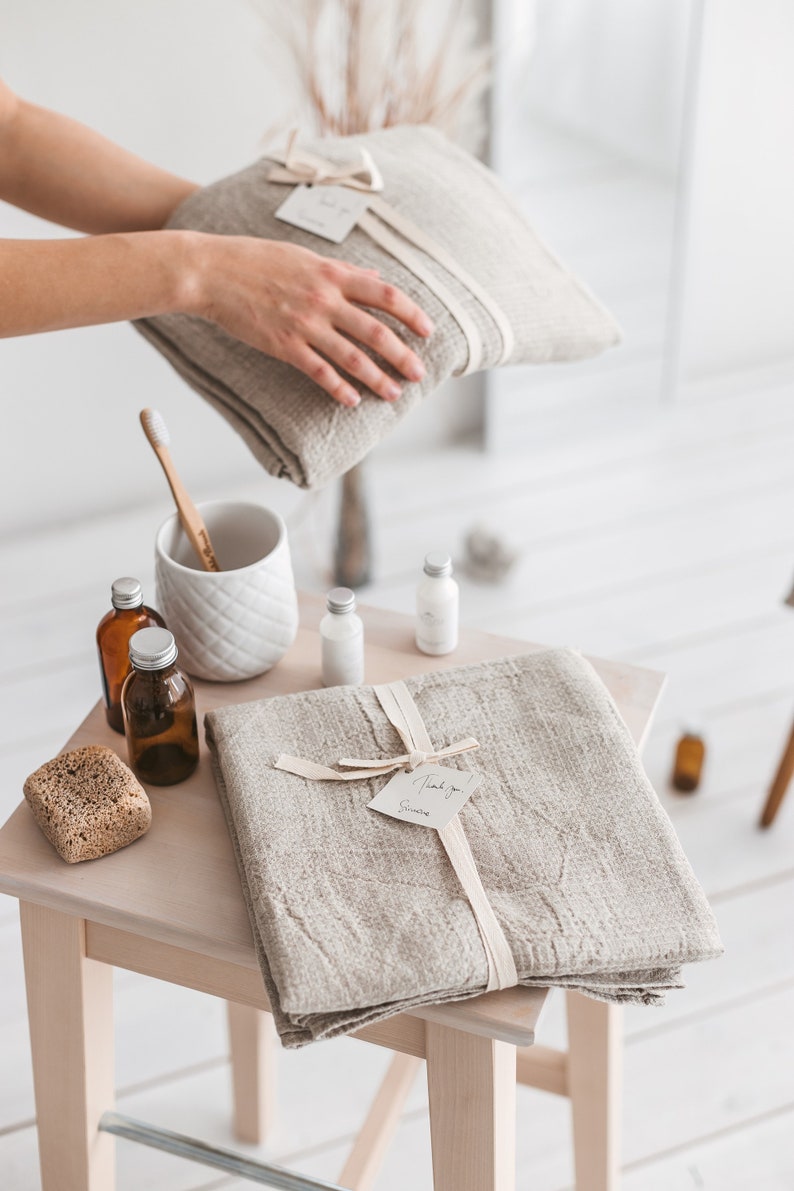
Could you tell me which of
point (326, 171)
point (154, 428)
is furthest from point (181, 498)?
point (326, 171)

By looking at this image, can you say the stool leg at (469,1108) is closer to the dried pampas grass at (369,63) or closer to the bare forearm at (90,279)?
the bare forearm at (90,279)

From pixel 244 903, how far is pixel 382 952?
0.14 meters

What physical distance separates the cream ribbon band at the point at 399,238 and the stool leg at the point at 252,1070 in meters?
0.78

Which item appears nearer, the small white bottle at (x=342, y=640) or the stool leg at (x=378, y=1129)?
the small white bottle at (x=342, y=640)

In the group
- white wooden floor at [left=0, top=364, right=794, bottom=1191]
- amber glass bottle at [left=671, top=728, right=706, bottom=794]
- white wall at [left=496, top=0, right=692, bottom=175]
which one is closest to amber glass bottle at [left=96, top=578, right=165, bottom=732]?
white wooden floor at [left=0, top=364, right=794, bottom=1191]

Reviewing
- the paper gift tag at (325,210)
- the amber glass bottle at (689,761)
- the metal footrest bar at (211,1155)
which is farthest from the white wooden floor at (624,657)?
the paper gift tag at (325,210)

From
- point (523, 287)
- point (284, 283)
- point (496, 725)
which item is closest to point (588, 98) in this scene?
point (523, 287)

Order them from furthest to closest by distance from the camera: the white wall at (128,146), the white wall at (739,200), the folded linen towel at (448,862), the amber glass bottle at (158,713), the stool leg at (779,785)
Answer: the white wall at (739,200)
the white wall at (128,146)
the stool leg at (779,785)
the amber glass bottle at (158,713)
the folded linen towel at (448,862)

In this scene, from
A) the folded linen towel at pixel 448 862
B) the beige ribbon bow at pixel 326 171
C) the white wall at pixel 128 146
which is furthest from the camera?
the white wall at pixel 128 146

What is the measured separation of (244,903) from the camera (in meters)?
0.90

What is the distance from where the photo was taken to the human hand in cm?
112

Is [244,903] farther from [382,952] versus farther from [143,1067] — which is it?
[143,1067]

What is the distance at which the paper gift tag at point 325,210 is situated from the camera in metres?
1.23

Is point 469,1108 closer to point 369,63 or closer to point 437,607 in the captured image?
point 437,607
